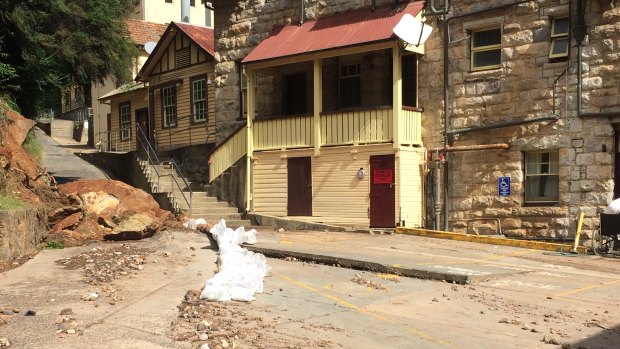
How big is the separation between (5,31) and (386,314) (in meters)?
13.1

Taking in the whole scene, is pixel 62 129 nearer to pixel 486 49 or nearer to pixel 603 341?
pixel 486 49

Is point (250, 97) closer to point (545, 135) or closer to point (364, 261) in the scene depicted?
point (545, 135)

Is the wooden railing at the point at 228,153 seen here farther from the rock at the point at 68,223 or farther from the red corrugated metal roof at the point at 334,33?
the rock at the point at 68,223

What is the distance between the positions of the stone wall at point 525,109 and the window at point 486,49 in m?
0.17

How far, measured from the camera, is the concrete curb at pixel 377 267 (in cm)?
991

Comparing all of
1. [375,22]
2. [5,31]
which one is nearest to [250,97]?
[375,22]

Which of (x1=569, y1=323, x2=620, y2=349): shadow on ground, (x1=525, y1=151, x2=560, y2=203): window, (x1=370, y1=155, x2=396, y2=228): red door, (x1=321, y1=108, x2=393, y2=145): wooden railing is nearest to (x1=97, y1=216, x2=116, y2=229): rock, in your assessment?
(x1=321, y1=108, x2=393, y2=145): wooden railing

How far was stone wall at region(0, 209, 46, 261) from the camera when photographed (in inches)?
404

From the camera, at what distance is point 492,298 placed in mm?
8875

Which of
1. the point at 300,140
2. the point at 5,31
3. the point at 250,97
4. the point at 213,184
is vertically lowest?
the point at 213,184

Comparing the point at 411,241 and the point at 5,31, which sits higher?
the point at 5,31

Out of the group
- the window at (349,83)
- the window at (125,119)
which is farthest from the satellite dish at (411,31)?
the window at (125,119)

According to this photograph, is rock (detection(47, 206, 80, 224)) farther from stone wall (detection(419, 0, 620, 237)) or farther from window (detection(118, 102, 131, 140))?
window (detection(118, 102, 131, 140))

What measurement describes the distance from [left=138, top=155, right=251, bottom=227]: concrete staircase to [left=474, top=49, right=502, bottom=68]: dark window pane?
7.98 metres
